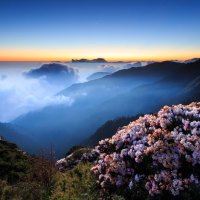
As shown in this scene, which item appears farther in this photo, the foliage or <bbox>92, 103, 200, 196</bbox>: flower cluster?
the foliage

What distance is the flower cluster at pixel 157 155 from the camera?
8.38 metres

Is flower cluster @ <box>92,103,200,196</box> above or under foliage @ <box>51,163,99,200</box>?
above

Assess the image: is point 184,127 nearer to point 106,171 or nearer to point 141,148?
point 141,148

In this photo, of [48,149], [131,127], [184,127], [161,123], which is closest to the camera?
[184,127]

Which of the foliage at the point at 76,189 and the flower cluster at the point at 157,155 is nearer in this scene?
the flower cluster at the point at 157,155

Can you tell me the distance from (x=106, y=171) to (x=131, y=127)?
1.74 m

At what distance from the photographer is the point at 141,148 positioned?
9.73m

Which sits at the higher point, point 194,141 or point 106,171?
point 194,141

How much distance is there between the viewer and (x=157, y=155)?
29.3ft

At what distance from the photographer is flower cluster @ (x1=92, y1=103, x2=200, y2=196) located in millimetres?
8383

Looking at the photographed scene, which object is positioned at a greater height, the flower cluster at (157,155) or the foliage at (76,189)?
the flower cluster at (157,155)

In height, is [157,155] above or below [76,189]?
above

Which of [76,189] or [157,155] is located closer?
[157,155]

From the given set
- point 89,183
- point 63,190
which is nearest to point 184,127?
point 89,183
